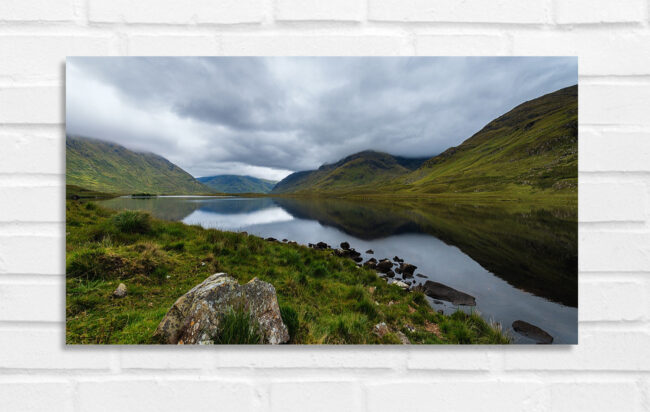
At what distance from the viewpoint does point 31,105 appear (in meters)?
1.71

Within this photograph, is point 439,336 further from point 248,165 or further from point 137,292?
point 248,165

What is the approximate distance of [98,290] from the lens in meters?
1.82

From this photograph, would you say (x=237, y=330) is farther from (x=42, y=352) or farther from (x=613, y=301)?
(x=613, y=301)
